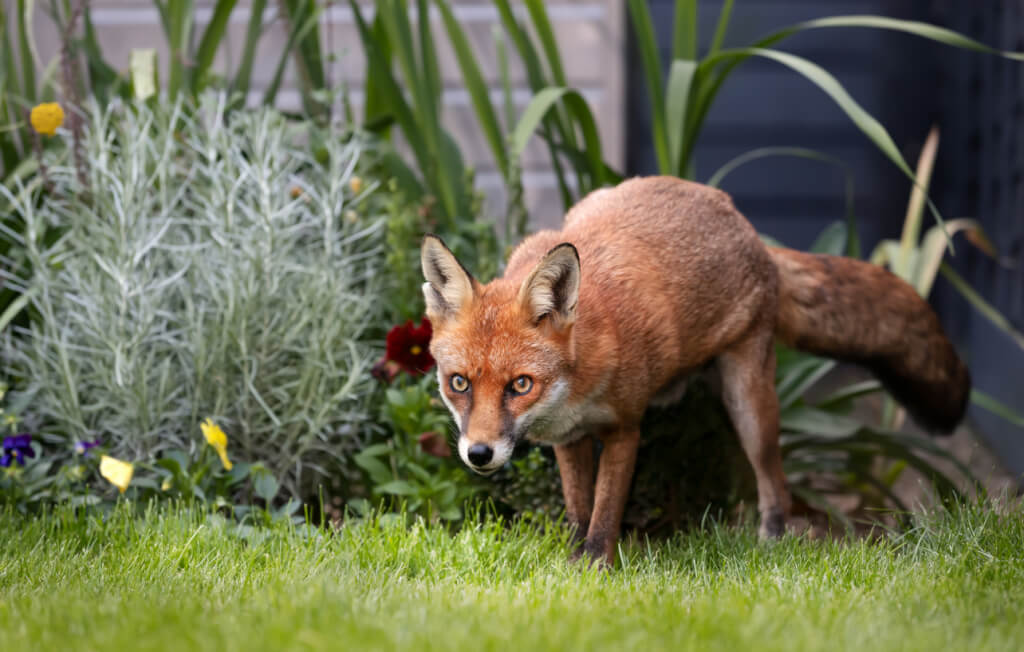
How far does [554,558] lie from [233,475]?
127cm

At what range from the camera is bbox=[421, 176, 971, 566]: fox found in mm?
2906

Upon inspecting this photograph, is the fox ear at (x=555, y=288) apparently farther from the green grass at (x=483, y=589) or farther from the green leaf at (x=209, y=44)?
the green leaf at (x=209, y=44)

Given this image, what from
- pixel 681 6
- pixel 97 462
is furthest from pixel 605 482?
pixel 681 6

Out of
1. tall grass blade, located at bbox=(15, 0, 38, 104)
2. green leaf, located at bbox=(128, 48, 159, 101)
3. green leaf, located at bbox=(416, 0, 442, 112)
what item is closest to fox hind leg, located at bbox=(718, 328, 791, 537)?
green leaf, located at bbox=(416, 0, 442, 112)

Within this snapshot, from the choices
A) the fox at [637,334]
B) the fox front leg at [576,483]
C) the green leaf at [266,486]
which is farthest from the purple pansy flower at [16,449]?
the fox front leg at [576,483]

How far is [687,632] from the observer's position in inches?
92.0

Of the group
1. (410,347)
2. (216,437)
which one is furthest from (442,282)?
(216,437)

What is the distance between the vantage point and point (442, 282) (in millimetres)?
3035

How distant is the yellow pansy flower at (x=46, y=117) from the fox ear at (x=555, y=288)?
2.13m

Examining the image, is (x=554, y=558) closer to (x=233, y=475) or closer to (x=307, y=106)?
(x=233, y=475)

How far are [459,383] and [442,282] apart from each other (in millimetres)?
320

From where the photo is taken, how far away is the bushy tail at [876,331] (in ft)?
12.4

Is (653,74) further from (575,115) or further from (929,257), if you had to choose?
(929,257)

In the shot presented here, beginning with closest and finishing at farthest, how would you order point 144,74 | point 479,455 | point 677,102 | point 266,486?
point 479,455, point 266,486, point 677,102, point 144,74
